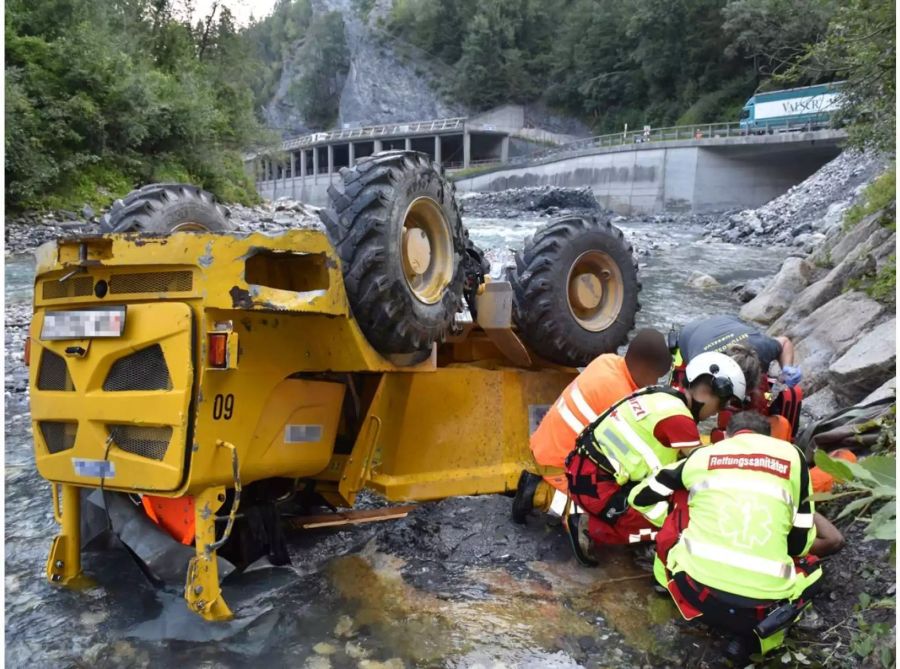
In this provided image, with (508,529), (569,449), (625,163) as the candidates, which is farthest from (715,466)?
(625,163)

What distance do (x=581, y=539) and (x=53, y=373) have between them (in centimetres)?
236

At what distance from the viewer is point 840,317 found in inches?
267

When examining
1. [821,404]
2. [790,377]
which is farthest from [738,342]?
[821,404]

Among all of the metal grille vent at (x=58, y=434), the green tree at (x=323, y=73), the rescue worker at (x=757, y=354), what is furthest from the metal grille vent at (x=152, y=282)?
the green tree at (x=323, y=73)

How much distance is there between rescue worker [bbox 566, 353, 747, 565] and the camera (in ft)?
10.4

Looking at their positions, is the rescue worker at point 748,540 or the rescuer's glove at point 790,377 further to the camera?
the rescuer's glove at point 790,377

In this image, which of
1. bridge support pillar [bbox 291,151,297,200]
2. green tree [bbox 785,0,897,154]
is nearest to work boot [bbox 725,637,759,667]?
Result: green tree [bbox 785,0,897,154]

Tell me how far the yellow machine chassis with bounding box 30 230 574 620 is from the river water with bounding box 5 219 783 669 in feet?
0.78

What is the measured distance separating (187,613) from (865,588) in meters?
2.63

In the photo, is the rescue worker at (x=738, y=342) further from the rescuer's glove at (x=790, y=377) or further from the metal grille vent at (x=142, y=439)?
the metal grille vent at (x=142, y=439)

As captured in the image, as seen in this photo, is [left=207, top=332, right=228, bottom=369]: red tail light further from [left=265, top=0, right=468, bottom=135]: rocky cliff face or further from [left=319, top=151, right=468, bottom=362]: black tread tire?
[left=265, top=0, right=468, bottom=135]: rocky cliff face

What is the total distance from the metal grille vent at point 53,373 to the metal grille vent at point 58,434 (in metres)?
0.14

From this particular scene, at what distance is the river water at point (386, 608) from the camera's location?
277 centimetres

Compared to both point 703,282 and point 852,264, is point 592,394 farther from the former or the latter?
point 703,282
